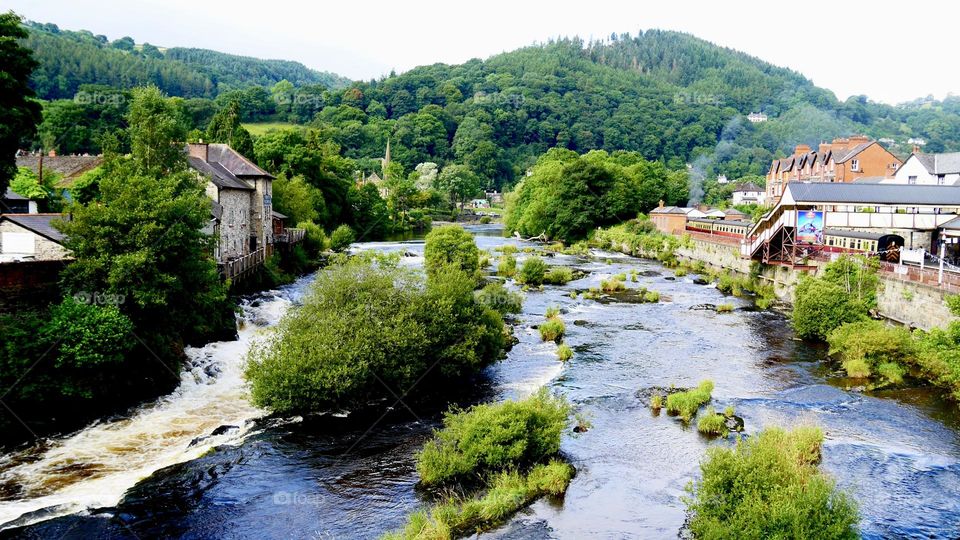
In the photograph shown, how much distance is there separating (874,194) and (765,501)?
3995 cm

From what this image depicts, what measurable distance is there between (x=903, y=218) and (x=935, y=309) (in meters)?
17.3

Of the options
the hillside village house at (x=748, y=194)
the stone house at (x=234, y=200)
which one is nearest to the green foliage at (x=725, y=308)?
the stone house at (x=234, y=200)

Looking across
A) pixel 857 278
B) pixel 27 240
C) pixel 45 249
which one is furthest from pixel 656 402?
pixel 27 240

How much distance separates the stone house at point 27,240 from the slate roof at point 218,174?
42.0 ft

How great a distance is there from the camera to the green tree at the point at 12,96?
28.8 metres

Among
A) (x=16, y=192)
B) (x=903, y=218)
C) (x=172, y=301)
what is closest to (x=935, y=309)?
(x=903, y=218)

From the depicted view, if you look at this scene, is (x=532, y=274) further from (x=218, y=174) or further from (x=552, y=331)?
(x=218, y=174)

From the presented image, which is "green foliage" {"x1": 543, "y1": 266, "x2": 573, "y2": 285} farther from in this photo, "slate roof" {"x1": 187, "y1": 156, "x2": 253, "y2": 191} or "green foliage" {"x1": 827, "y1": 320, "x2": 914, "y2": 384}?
"green foliage" {"x1": 827, "y1": 320, "x2": 914, "y2": 384}

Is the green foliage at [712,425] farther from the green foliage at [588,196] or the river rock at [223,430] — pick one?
the green foliage at [588,196]

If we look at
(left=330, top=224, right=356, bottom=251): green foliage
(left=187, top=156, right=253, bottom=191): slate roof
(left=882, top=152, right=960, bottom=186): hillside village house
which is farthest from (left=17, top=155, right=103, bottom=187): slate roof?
(left=882, top=152, right=960, bottom=186): hillside village house

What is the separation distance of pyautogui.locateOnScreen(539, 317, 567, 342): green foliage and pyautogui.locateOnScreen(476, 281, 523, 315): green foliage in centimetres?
404

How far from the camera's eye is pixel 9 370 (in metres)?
20.7

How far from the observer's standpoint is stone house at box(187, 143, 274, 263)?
4081 cm

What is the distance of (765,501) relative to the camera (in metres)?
14.4
